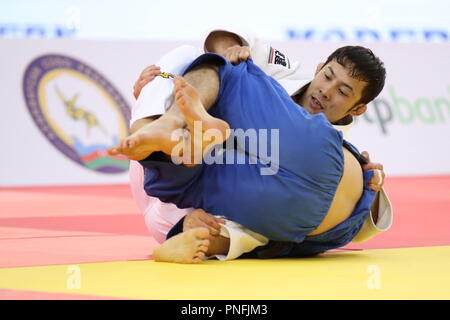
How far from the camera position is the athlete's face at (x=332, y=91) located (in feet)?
9.93

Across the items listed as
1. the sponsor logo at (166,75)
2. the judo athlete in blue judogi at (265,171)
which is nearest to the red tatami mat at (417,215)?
the judo athlete in blue judogi at (265,171)

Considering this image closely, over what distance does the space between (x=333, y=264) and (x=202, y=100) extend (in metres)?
0.75

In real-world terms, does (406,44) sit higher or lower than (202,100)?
higher

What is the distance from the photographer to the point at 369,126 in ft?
28.4

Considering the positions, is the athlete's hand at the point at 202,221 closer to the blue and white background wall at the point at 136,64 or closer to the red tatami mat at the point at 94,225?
the red tatami mat at the point at 94,225

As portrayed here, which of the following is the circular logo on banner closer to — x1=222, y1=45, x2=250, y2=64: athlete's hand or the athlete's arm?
the athlete's arm

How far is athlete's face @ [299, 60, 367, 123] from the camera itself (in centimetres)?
303

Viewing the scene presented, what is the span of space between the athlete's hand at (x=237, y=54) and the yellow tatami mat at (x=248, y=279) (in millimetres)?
765

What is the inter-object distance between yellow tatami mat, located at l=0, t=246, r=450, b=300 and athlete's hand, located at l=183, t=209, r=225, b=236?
120 mm

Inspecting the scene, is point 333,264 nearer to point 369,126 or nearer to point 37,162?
point 37,162

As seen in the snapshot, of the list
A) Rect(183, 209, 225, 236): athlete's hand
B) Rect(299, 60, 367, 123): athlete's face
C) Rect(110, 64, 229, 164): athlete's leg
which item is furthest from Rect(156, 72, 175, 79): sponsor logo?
Rect(299, 60, 367, 123): athlete's face

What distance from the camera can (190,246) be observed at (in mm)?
2545

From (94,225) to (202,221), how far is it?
1.68 meters
